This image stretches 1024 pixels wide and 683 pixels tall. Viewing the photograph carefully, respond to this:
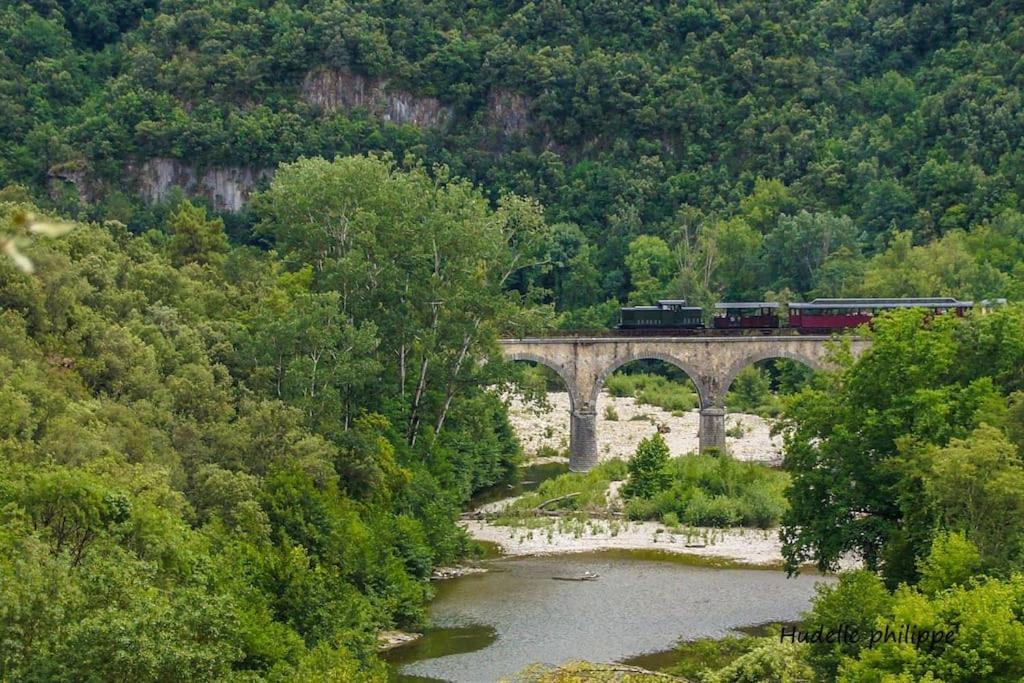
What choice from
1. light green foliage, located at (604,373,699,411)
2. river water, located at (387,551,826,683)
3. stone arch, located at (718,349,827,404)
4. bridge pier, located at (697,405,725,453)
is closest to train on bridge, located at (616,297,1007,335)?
stone arch, located at (718,349,827,404)

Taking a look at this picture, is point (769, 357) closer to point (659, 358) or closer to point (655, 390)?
point (659, 358)

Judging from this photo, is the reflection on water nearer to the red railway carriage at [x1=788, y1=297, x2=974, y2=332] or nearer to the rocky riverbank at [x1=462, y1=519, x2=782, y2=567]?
the rocky riverbank at [x1=462, y1=519, x2=782, y2=567]

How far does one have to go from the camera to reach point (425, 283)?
193ft

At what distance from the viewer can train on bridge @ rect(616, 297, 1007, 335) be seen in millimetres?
83125

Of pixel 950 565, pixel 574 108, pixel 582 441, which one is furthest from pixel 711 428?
pixel 574 108

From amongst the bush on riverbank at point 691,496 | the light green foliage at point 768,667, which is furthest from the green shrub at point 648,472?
the light green foliage at point 768,667

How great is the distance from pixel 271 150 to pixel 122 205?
43.6ft

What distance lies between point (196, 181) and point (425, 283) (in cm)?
6924

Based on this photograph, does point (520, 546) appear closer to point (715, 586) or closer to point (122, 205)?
point (715, 586)

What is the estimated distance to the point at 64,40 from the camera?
131m

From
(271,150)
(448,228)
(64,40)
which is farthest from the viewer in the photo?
(64,40)

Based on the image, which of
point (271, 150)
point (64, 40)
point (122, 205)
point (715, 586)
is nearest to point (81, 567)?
point (715, 586)

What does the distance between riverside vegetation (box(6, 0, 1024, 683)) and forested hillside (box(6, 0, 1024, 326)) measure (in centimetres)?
29

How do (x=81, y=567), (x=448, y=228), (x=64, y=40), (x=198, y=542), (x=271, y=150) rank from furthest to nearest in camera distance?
(x=64, y=40), (x=271, y=150), (x=448, y=228), (x=198, y=542), (x=81, y=567)
